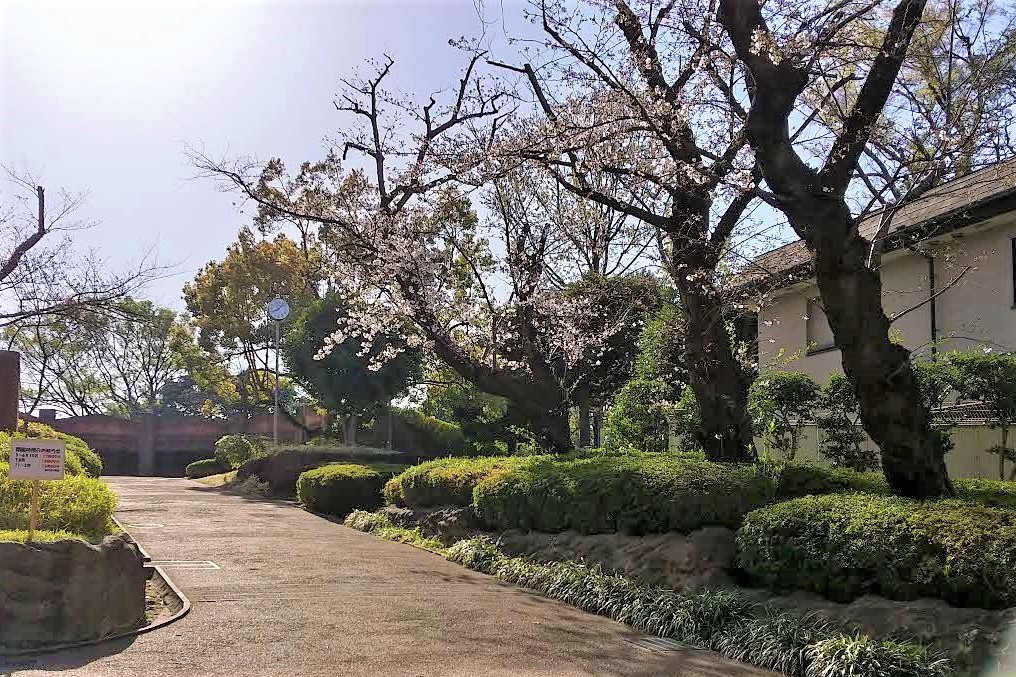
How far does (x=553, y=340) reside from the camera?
17.2 m

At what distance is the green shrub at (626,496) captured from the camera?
9.69 m

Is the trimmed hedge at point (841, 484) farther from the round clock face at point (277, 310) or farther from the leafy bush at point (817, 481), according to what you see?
the round clock face at point (277, 310)

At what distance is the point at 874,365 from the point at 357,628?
514 cm

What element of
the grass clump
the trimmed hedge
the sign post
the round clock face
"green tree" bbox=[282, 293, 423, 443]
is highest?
the round clock face

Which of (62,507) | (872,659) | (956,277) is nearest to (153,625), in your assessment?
(62,507)

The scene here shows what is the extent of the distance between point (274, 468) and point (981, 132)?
20.6 metres

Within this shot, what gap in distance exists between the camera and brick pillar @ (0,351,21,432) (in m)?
16.8

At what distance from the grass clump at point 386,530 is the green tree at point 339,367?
11.2 metres

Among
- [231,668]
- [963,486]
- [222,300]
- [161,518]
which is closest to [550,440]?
[161,518]

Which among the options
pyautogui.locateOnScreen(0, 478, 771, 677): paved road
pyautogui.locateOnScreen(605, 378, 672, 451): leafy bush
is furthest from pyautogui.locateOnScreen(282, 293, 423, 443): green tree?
pyautogui.locateOnScreen(0, 478, 771, 677): paved road

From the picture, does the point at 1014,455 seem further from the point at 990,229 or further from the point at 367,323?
the point at 367,323

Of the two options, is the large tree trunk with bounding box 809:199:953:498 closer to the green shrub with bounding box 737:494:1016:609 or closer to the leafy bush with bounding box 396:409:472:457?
the green shrub with bounding box 737:494:1016:609

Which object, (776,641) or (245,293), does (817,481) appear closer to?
(776,641)

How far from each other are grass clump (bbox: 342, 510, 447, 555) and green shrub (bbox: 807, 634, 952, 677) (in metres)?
7.68
